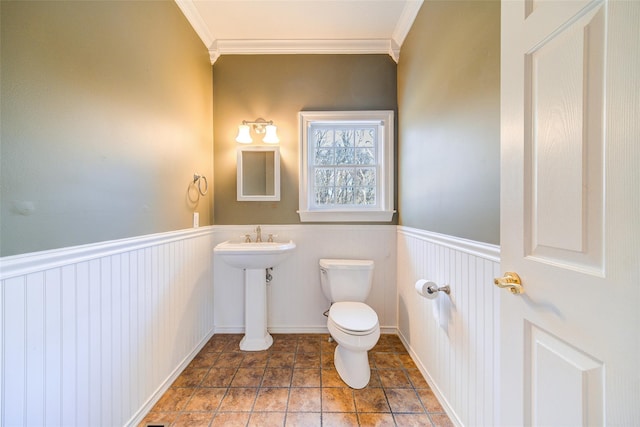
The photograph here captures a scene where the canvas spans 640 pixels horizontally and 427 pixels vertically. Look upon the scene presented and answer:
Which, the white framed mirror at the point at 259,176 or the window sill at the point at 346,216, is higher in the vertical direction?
the white framed mirror at the point at 259,176

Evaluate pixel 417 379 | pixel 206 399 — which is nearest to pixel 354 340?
pixel 417 379

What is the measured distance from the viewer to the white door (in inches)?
17.9

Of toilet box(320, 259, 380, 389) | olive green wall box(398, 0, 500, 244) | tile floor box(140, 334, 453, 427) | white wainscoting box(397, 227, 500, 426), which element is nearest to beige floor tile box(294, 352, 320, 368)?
tile floor box(140, 334, 453, 427)

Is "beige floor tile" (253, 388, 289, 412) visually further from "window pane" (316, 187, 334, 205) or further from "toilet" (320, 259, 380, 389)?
"window pane" (316, 187, 334, 205)

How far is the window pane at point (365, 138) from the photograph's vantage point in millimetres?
2309

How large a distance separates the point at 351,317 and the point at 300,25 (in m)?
2.28

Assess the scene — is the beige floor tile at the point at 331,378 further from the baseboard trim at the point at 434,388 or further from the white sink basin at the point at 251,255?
the white sink basin at the point at 251,255

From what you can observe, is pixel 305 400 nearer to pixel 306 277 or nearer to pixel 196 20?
pixel 306 277

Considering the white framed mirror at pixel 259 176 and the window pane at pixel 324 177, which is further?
the window pane at pixel 324 177

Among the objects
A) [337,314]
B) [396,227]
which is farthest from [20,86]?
[396,227]

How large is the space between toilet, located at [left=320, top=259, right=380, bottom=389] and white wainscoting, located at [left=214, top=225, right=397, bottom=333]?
0.54 ft

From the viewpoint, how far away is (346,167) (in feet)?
7.58

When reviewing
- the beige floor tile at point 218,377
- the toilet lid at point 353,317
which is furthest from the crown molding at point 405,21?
the beige floor tile at point 218,377

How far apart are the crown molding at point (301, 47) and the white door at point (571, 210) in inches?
63.3
